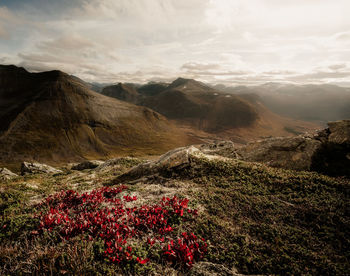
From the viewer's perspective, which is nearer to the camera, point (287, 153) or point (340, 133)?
point (340, 133)

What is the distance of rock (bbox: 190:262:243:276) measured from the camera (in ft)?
19.5

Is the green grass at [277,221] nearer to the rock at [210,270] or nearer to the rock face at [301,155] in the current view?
the rock at [210,270]

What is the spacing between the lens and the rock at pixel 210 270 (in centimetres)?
594

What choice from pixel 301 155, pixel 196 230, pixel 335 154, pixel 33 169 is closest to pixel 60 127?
pixel 33 169

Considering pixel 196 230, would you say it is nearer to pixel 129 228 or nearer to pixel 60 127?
pixel 129 228

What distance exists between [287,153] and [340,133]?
4.49 m

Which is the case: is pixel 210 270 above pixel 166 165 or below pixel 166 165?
below

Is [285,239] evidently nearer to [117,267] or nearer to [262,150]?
[117,267]

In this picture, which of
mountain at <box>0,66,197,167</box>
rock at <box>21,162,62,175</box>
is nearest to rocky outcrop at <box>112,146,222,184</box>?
rock at <box>21,162,62,175</box>

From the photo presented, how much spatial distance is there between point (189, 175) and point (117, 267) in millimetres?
9263

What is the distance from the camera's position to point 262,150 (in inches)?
728

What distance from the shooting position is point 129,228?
777 cm

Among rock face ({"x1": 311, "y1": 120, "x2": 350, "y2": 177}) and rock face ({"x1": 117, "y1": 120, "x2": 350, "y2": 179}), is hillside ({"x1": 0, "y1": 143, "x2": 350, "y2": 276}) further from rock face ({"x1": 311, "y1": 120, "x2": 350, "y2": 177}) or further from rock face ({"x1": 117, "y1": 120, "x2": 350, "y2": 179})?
rock face ({"x1": 117, "y1": 120, "x2": 350, "y2": 179})

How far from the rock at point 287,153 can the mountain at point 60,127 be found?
444 feet
